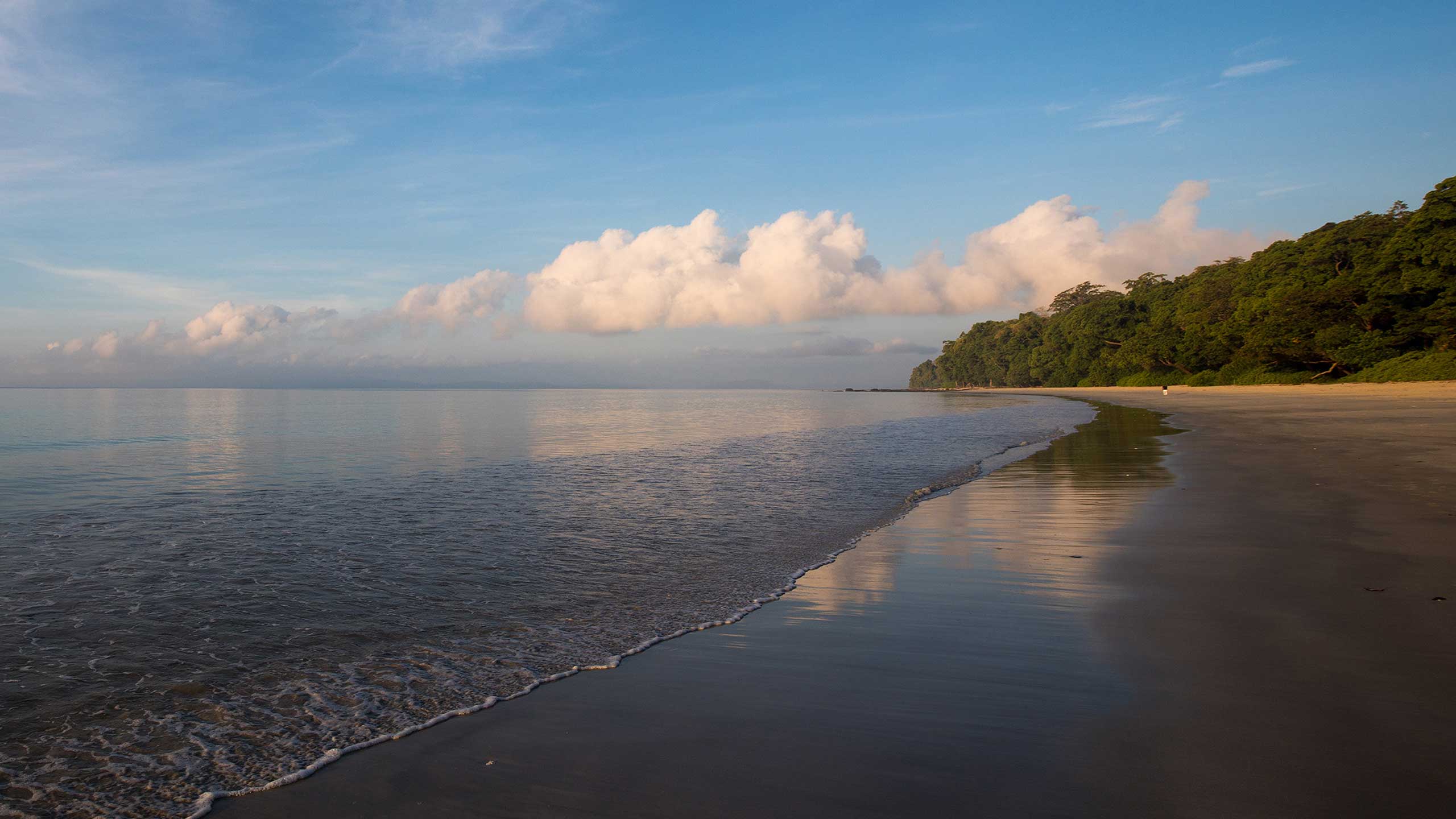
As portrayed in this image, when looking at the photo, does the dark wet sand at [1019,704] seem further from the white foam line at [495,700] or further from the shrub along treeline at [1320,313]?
the shrub along treeline at [1320,313]

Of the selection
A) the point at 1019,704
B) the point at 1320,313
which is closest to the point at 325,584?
the point at 1019,704

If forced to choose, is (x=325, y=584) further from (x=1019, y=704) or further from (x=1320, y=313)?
(x=1320, y=313)

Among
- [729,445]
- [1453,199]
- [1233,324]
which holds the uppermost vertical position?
[1453,199]

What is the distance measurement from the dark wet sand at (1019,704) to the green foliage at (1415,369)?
60375 mm

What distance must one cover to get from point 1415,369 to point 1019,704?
7009 centimetres

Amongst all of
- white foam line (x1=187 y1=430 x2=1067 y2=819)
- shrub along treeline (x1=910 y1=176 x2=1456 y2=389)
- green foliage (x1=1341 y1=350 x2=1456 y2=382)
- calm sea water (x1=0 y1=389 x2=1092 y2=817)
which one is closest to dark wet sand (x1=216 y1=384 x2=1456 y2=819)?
white foam line (x1=187 y1=430 x2=1067 y2=819)

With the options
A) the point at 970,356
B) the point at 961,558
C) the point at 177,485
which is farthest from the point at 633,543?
the point at 970,356

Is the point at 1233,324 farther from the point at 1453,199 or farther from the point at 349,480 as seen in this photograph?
the point at 349,480

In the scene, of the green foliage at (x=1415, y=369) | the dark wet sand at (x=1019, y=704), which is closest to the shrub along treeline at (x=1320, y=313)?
the green foliage at (x=1415, y=369)

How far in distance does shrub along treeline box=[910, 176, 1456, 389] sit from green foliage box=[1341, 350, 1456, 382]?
10cm

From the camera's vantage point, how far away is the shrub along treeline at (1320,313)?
57.6 m

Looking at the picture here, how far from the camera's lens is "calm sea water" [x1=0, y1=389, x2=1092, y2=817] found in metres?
4.07

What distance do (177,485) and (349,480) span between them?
315 centimetres

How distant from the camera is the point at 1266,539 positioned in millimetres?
7984
